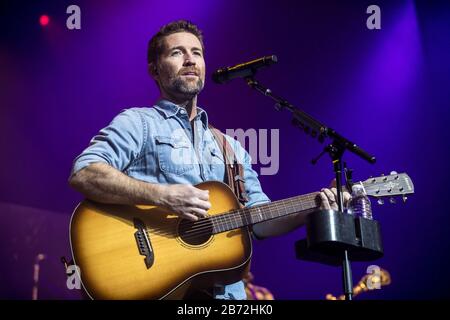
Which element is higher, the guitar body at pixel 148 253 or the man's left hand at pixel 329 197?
the man's left hand at pixel 329 197

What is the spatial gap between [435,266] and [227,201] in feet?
8.97

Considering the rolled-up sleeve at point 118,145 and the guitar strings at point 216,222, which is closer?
the guitar strings at point 216,222

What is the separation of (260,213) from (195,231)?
1.39 ft

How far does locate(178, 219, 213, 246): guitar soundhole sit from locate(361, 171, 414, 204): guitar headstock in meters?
1.01

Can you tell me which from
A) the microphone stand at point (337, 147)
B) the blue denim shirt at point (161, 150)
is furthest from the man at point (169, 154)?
the microphone stand at point (337, 147)

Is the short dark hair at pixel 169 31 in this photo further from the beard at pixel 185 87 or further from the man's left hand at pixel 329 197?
the man's left hand at pixel 329 197

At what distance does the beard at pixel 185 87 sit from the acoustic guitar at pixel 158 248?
765 mm

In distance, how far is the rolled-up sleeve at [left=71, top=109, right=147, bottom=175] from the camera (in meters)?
3.16

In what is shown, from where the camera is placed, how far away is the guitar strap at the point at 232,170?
3482 millimetres

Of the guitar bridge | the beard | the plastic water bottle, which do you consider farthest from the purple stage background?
the guitar bridge

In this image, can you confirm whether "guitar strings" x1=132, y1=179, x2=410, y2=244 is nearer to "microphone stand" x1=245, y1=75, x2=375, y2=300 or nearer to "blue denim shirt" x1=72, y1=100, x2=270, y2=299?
"blue denim shirt" x1=72, y1=100, x2=270, y2=299

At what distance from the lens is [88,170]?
3.09m

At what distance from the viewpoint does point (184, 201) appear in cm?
300

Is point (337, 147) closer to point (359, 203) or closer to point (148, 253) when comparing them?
point (359, 203)
